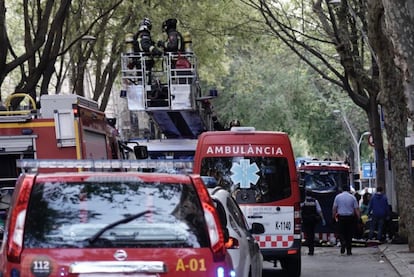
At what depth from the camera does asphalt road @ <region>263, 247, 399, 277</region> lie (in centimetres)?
1580

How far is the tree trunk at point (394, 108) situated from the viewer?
1773cm

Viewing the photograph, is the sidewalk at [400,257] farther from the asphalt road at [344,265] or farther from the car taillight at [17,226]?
the car taillight at [17,226]

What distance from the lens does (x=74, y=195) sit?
21.5ft

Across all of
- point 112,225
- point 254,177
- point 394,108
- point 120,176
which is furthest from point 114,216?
point 394,108

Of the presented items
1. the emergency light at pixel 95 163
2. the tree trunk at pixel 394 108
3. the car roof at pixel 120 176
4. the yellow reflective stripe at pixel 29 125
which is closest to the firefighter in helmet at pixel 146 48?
the tree trunk at pixel 394 108

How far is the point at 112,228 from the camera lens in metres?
6.30

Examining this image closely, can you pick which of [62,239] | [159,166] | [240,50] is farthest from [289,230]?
[240,50]

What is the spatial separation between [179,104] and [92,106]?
228 inches

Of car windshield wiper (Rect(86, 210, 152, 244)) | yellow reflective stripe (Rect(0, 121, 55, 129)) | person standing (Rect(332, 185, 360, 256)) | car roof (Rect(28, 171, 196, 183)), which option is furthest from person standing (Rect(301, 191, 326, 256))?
car windshield wiper (Rect(86, 210, 152, 244))

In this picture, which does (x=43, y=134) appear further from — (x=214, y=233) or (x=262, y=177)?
(x=214, y=233)

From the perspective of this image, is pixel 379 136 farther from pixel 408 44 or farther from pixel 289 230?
pixel 408 44

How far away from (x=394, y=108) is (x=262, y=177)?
7399mm

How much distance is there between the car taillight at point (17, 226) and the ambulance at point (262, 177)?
23.6 ft

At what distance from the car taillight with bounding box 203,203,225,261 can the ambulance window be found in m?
7.04
